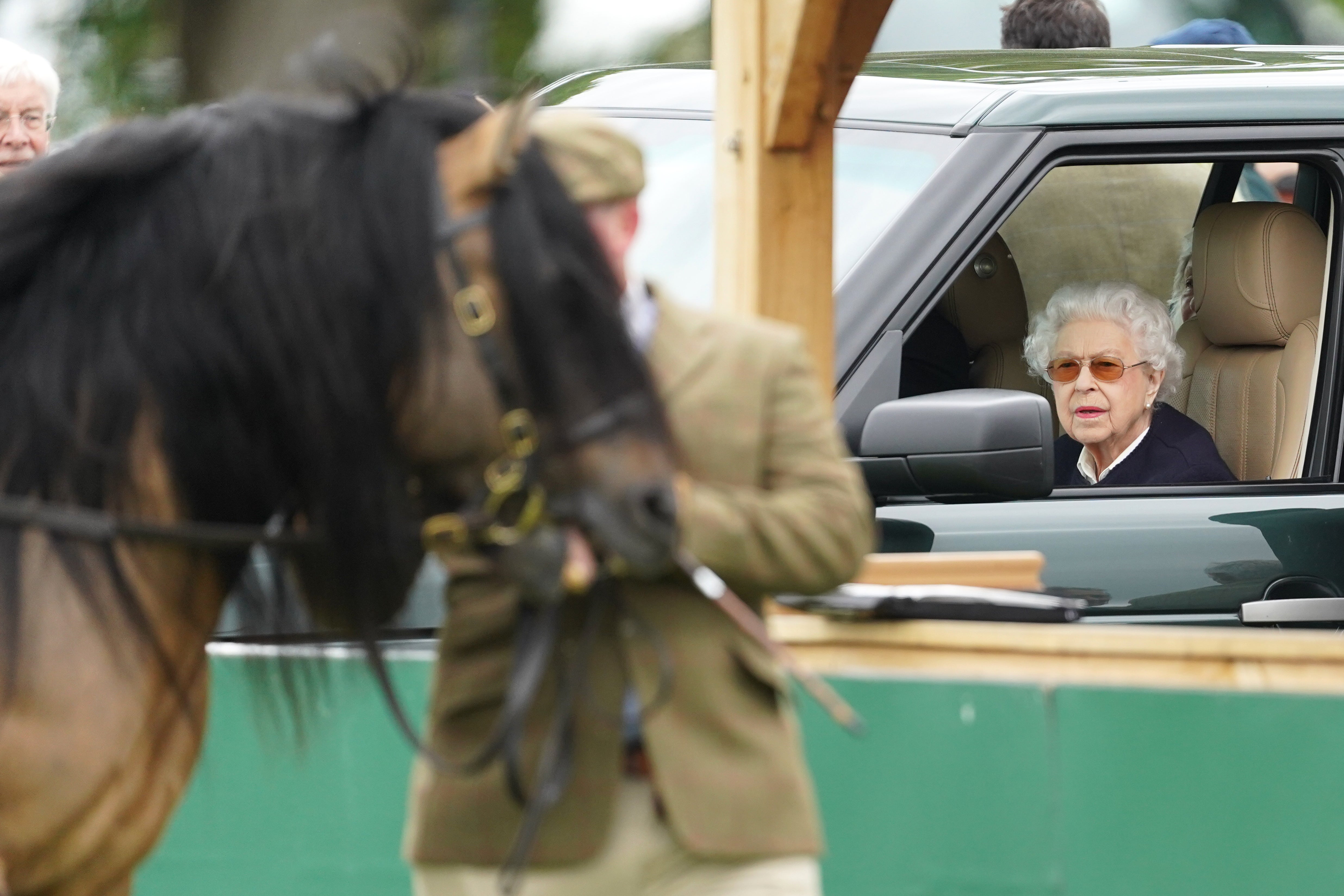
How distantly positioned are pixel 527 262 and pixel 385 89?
0.29 meters

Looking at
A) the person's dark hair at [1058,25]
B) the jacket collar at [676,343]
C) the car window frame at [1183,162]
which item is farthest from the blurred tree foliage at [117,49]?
the jacket collar at [676,343]

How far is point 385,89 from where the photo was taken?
5.81 ft

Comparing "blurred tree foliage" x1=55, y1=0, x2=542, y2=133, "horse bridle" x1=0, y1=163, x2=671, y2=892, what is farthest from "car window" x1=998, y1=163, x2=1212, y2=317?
"blurred tree foliage" x1=55, y1=0, x2=542, y2=133

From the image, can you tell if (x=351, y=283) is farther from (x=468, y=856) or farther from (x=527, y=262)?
(x=468, y=856)

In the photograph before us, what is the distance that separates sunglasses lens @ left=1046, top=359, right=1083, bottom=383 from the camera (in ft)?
11.7

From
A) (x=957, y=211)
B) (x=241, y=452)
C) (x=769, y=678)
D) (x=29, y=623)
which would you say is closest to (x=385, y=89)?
(x=241, y=452)

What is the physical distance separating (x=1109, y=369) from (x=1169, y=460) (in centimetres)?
23

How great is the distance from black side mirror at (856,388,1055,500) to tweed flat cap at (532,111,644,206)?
108 centimetres

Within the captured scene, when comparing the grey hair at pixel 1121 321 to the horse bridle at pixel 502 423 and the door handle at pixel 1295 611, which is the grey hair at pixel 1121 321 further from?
the horse bridle at pixel 502 423

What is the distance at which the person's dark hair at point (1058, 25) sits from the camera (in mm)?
5191

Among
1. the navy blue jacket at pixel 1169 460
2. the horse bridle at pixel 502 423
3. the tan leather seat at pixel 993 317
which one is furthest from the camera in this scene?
the tan leather seat at pixel 993 317

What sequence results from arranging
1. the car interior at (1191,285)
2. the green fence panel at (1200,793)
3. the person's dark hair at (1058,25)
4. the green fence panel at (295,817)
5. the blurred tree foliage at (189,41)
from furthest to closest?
1. the blurred tree foliage at (189,41)
2. the person's dark hair at (1058,25)
3. the car interior at (1191,285)
4. the green fence panel at (295,817)
5. the green fence panel at (1200,793)

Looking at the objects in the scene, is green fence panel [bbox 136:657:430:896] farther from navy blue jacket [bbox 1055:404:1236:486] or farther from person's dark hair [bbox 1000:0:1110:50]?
person's dark hair [bbox 1000:0:1110:50]

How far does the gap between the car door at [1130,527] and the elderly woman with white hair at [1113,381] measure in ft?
0.73
